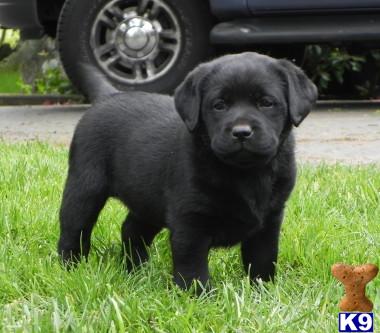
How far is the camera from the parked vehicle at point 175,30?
7.32m

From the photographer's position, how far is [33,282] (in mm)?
3135

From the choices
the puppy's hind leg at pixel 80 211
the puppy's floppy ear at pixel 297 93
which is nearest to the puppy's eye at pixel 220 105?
the puppy's floppy ear at pixel 297 93

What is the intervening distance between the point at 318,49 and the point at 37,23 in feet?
9.81

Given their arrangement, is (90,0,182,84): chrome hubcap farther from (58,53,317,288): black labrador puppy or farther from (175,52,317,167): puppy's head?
(175,52,317,167): puppy's head

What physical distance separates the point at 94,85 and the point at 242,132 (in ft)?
4.26

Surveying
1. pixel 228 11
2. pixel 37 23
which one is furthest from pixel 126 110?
pixel 37 23

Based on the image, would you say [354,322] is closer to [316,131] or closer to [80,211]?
[80,211]

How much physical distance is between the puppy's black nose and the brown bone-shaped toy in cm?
89

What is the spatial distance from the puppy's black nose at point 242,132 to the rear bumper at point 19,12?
200 inches

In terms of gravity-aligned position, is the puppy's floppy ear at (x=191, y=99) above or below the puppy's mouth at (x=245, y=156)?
above

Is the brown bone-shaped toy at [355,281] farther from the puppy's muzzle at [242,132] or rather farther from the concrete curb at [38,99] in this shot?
the concrete curb at [38,99]

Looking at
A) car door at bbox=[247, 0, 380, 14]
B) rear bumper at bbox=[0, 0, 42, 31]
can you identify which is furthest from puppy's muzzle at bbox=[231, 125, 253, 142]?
rear bumper at bbox=[0, 0, 42, 31]

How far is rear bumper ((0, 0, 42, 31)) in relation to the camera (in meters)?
7.70

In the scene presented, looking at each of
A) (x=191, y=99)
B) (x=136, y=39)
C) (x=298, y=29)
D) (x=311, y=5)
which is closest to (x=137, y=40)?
(x=136, y=39)
